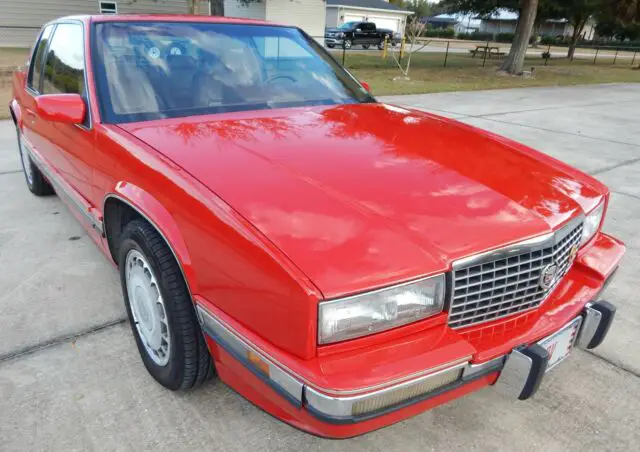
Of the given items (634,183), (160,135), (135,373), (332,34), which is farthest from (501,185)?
(332,34)

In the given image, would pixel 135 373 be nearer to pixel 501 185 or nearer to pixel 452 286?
pixel 452 286

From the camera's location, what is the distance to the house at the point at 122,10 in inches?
743

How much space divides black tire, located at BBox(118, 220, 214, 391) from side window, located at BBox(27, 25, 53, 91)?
2.22 metres

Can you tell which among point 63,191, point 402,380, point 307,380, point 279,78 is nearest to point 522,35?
point 279,78

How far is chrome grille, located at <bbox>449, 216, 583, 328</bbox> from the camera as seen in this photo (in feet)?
5.19

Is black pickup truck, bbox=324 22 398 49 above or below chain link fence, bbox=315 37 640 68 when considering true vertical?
above

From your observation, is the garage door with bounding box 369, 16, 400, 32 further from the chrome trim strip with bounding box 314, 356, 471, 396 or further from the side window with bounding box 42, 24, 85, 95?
the chrome trim strip with bounding box 314, 356, 471, 396

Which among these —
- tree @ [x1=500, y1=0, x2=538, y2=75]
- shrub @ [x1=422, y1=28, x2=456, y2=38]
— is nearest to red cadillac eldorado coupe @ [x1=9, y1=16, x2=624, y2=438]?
tree @ [x1=500, y1=0, x2=538, y2=75]

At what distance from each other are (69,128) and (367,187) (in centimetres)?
181

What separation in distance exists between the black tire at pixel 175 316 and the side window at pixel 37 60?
7.29 ft

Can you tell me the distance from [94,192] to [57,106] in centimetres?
44

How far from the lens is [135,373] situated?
2.24 meters

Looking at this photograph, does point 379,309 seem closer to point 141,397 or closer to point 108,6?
point 141,397

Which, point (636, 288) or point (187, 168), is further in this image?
point (636, 288)
